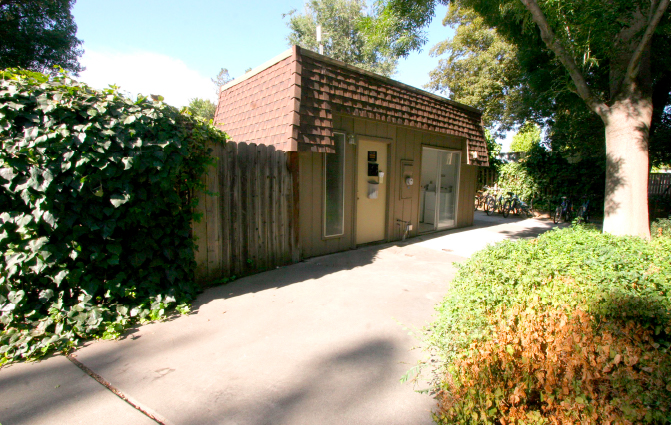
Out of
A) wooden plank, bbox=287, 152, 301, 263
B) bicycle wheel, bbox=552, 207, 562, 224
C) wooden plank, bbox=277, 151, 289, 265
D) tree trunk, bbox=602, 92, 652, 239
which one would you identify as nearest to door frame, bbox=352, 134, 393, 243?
wooden plank, bbox=287, 152, 301, 263

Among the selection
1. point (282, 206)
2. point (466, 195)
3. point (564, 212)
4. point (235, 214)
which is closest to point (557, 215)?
point (564, 212)

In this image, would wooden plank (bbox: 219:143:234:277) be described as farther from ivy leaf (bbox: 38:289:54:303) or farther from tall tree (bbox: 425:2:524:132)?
tall tree (bbox: 425:2:524:132)

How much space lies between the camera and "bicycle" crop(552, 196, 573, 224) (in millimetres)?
10883

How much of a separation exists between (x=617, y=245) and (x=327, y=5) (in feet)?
89.4

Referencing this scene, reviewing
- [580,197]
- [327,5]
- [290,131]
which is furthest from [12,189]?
[327,5]

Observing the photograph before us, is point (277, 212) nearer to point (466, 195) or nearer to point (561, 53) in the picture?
point (561, 53)

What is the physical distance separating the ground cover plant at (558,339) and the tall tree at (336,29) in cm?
2539

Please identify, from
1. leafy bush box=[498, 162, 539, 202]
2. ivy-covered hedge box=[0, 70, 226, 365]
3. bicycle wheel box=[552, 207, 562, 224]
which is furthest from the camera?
leafy bush box=[498, 162, 539, 202]

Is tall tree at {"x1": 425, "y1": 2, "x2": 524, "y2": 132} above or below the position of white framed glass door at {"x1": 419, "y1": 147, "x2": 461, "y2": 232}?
above

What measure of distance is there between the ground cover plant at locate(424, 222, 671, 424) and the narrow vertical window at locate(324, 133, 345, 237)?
3.18 m

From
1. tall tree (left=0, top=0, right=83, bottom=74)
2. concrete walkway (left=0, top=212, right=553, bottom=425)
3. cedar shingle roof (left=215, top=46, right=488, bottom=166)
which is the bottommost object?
concrete walkway (left=0, top=212, right=553, bottom=425)

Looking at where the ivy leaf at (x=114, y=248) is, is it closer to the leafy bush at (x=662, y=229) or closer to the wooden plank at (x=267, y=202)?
the wooden plank at (x=267, y=202)

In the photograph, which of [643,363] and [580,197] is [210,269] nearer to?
[643,363]

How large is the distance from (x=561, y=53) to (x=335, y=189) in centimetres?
403
